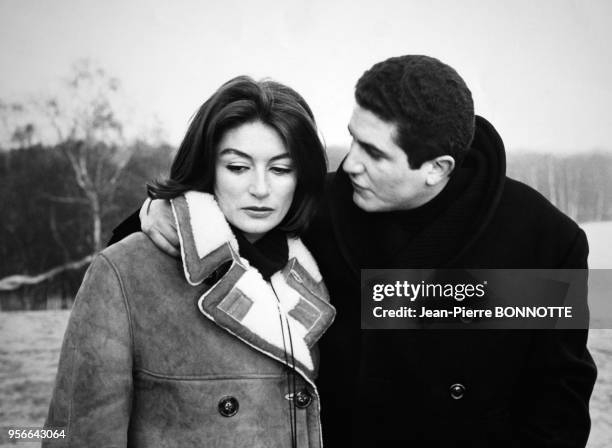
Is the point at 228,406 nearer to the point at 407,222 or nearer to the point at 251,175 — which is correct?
the point at 251,175

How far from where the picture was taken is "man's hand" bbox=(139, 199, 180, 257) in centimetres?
141

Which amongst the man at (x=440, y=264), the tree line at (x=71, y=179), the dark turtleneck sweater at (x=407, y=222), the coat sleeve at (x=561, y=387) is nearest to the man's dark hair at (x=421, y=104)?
the man at (x=440, y=264)

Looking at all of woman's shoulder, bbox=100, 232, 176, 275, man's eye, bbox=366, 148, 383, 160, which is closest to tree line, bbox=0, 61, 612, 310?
man's eye, bbox=366, 148, 383, 160

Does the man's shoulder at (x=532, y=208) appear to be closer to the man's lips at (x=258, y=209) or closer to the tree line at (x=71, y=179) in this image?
the man's lips at (x=258, y=209)

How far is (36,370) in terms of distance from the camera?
3344mm

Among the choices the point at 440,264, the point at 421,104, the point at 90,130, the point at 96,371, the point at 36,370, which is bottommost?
the point at 36,370

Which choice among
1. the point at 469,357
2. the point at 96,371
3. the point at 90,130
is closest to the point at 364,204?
the point at 469,357

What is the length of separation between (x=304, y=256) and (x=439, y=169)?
50cm

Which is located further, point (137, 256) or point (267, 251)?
point (267, 251)

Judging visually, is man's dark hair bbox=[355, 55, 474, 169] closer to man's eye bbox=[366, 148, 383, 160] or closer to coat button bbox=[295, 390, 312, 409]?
man's eye bbox=[366, 148, 383, 160]

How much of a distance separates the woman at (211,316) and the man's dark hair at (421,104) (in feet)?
0.85

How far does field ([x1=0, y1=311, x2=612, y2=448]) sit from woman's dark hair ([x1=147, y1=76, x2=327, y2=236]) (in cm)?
237

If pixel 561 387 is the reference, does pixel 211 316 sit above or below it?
above

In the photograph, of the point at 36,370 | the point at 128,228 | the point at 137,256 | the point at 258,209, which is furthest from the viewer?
the point at 36,370
